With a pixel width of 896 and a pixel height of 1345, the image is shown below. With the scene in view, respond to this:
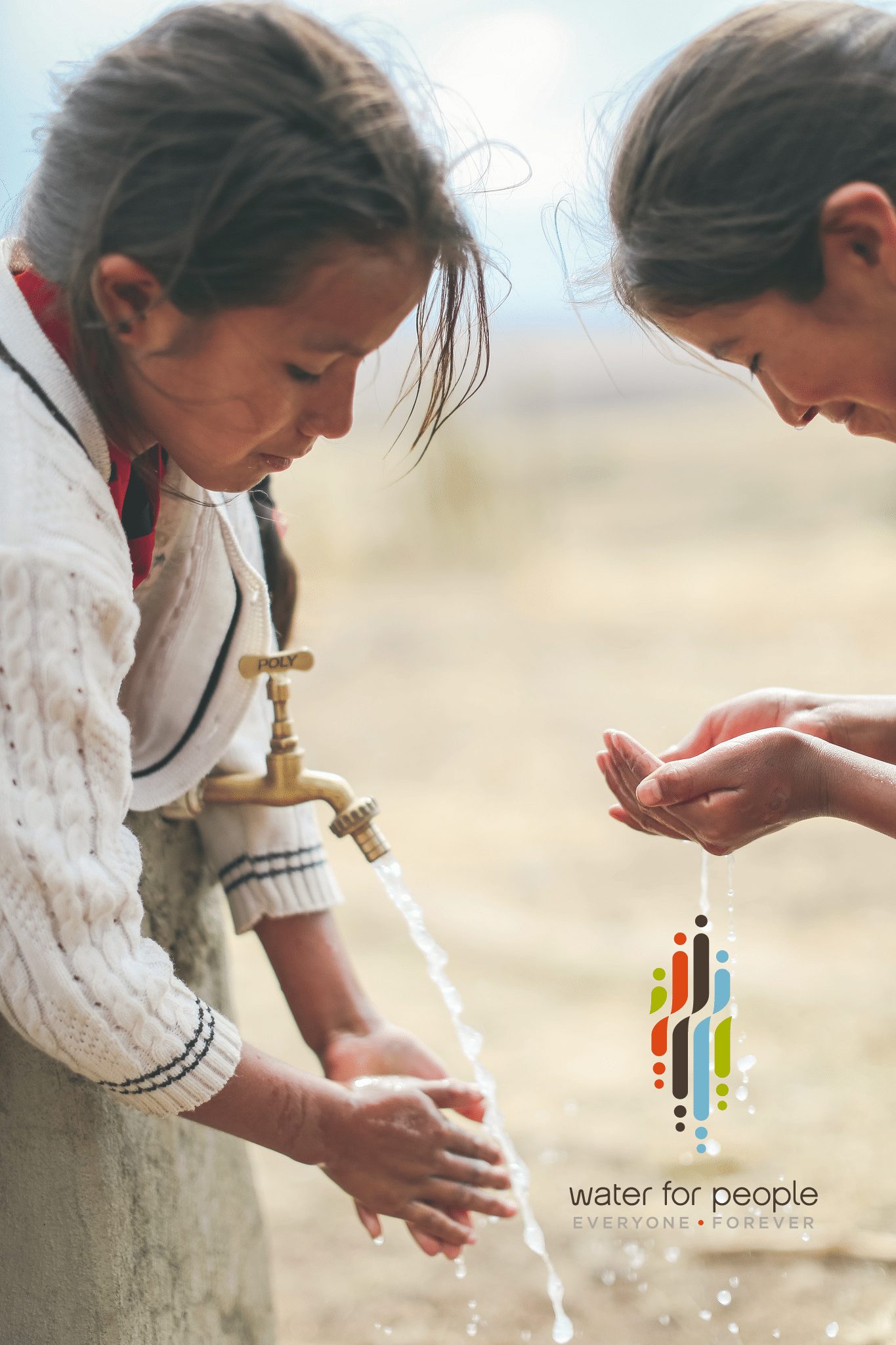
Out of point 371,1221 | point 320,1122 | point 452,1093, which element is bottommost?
point 371,1221

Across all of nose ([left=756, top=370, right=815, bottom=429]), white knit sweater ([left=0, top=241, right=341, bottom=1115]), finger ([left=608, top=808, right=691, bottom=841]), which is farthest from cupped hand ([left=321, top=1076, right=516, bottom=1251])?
nose ([left=756, top=370, right=815, bottom=429])

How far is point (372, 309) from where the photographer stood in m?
0.83

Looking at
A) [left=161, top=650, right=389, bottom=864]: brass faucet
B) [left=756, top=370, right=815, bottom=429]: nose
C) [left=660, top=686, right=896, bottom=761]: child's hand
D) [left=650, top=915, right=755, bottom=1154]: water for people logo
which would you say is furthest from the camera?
[left=650, top=915, right=755, bottom=1154]: water for people logo

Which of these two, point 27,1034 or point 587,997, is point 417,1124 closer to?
point 27,1034

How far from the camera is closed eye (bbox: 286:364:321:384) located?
84 centimetres

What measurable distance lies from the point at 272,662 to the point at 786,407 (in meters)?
0.48

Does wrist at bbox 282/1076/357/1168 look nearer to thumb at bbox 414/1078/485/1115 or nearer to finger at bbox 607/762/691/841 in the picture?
thumb at bbox 414/1078/485/1115

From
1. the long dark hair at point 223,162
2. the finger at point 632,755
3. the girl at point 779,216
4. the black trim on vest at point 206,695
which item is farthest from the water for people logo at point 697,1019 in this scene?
the long dark hair at point 223,162

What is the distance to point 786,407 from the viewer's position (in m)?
1.00

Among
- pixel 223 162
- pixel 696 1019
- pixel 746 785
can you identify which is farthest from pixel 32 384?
pixel 696 1019

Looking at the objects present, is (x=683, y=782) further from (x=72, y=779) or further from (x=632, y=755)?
(x=72, y=779)

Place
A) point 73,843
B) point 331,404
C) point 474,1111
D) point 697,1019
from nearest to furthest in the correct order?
1. point 73,843
2. point 331,404
3. point 474,1111
4. point 697,1019

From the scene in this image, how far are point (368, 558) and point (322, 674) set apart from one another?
80.7 inches

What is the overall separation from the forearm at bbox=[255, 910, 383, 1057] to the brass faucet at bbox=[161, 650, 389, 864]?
12 centimetres
